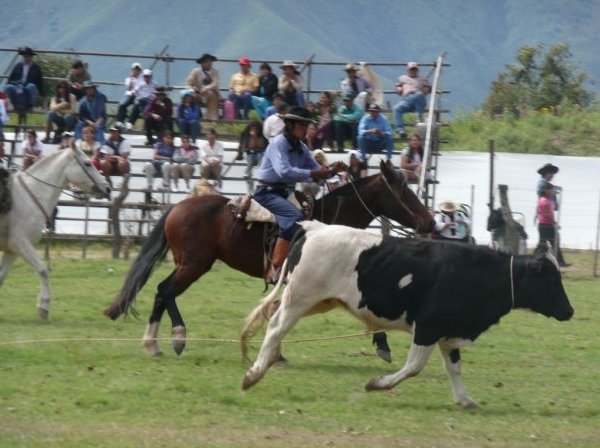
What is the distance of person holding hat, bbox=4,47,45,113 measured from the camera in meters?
27.0

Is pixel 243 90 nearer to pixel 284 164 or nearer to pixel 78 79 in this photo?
pixel 78 79

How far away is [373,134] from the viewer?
24.6 meters

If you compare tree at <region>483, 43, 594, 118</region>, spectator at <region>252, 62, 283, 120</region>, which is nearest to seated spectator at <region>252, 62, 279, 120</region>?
spectator at <region>252, 62, 283, 120</region>

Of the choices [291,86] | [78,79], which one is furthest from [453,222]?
[78,79]

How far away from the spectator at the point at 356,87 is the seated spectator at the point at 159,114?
11.0 ft

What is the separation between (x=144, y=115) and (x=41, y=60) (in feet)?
36.6

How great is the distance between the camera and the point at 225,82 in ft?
339

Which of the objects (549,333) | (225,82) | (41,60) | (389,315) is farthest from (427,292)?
(225,82)

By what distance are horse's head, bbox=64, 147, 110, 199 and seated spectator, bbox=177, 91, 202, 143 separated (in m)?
9.43

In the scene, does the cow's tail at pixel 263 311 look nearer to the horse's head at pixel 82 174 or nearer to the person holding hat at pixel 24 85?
the horse's head at pixel 82 174

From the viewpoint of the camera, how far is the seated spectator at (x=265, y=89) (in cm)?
2592

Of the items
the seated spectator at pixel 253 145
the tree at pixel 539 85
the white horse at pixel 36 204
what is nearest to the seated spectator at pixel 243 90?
the seated spectator at pixel 253 145

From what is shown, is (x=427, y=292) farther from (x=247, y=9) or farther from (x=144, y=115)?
(x=247, y=9)

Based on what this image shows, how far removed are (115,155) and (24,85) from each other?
10.5 feet
